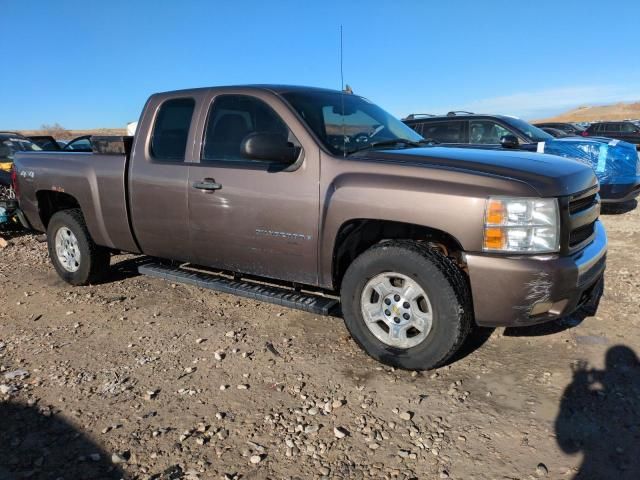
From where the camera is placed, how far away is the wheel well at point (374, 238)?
3.47 metres

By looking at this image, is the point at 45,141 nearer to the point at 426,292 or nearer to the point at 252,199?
the point at 252,199

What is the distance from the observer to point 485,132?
8.87 metres

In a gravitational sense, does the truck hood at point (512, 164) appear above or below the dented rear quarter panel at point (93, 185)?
above

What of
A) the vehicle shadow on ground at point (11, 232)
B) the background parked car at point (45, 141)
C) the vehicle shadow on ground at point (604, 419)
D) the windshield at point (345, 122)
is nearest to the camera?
the vehicle shadow on ground at point (604, 419)

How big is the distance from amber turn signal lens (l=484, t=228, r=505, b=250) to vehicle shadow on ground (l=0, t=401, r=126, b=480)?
2.33 metres

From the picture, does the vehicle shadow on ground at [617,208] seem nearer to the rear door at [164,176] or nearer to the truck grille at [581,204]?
the truck grille at [581,204]

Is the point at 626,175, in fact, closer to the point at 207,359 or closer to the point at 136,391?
the point at 207,359

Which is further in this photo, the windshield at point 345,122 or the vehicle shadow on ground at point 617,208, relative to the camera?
the vehicle shadow on ground at point 617,208

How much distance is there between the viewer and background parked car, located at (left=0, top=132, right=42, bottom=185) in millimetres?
8587

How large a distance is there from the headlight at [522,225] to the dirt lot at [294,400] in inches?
36.2


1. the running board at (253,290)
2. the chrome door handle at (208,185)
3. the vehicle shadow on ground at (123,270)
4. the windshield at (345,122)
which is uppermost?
the windshield at (345,122)

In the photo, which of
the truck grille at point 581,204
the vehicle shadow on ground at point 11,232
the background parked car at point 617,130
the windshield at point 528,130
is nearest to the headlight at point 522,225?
the truck grille at point 581,204

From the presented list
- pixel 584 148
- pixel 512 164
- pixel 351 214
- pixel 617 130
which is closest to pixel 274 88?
pixel 351 214

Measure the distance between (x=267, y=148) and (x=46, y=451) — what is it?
2.21 metres
